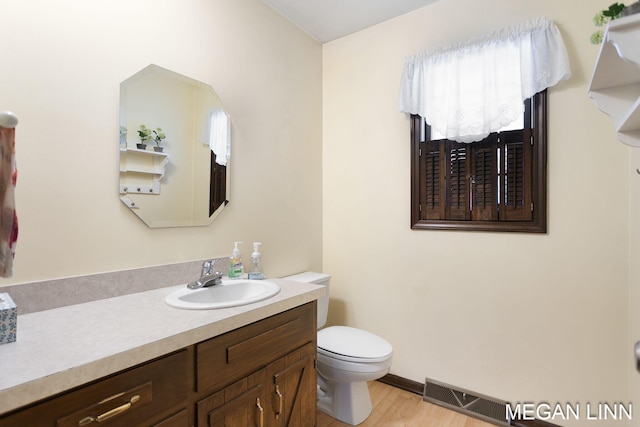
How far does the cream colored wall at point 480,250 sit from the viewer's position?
1594 millimetres

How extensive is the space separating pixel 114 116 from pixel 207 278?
782 millimetres

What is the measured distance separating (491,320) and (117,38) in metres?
2.34

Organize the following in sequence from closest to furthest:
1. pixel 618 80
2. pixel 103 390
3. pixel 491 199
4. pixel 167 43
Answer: pixel 103 390
pixel 618 80
pixel 167 43
pixel 491 199

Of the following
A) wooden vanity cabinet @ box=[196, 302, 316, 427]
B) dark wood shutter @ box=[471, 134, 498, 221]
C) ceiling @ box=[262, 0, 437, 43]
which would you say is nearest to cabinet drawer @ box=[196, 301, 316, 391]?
wooden vanity cabinet @ box=[196, 302, 316, 427]

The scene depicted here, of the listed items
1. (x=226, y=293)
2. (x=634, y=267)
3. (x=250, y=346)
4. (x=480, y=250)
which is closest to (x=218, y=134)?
(x=226, y=293)

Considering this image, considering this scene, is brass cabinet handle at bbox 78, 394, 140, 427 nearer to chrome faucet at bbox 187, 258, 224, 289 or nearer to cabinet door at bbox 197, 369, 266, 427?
cabinet door at bbox 197, 369, 266, 427

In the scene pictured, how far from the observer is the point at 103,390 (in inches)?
30.6

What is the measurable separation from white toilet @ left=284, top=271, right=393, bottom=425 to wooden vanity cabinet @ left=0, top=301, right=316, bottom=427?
0.97 feet

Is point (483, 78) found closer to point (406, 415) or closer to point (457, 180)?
point (457, 180)

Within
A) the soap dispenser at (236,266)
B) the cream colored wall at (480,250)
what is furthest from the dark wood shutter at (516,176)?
the soap dispenser at (236,266)

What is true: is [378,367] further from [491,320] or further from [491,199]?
[491,199]

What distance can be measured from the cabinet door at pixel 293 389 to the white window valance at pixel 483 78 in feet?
4.83

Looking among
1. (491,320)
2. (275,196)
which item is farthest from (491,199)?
(275,196)

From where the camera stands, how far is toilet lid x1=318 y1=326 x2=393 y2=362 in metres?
1.71
